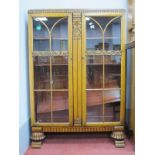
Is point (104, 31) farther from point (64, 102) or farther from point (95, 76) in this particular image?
point (64, 102)

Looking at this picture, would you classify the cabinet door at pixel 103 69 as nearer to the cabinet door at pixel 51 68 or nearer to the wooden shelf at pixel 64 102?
the wooden shelf at pixel 64 102

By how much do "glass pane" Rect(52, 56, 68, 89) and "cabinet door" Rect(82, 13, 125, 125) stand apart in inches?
8.0

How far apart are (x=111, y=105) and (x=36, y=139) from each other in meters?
0.92

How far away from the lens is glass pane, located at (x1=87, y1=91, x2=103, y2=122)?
8.17 ft

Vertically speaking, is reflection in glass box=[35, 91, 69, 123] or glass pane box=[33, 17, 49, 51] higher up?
glass pane box=[33, 17, 49, 51]

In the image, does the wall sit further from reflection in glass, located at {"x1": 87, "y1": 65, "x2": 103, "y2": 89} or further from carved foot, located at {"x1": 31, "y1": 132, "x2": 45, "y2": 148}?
reflection in glass, located at {"x1": 87, "y1": 65, "x2": 103, "y2": 89}

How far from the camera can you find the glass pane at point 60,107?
248cm

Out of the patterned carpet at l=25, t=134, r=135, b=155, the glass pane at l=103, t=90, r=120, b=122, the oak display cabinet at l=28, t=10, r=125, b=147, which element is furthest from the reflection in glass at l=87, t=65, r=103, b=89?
the patterned carpet at l=25, t=134, r=135, b=155

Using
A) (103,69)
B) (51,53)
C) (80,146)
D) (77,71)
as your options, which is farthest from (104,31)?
(80,146)

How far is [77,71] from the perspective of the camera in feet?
7.94
